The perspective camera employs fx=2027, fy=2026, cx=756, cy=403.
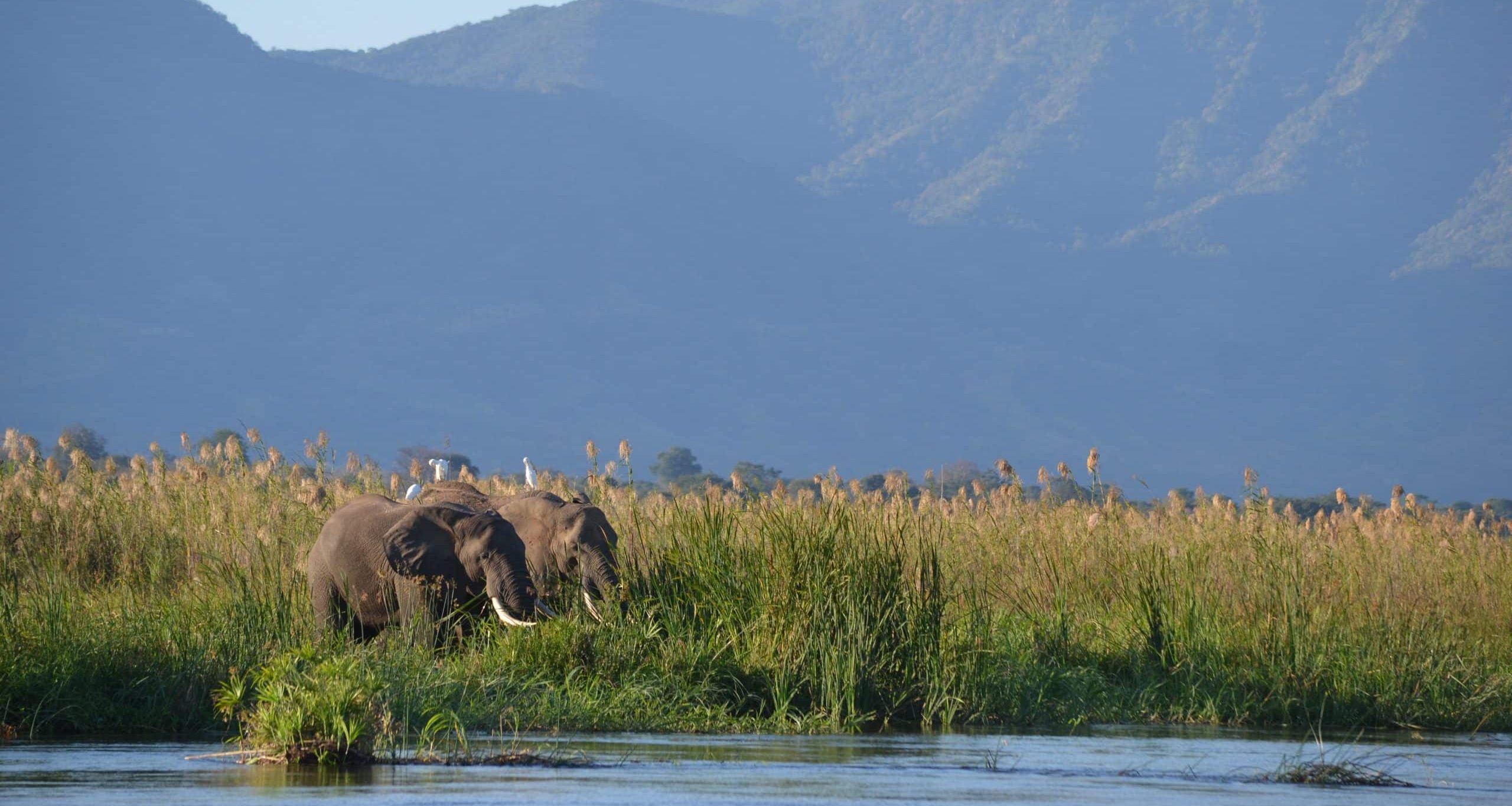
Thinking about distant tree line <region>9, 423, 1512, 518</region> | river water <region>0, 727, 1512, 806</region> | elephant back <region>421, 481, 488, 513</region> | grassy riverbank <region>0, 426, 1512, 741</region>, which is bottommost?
river water <region>0, 727, 1512, 806</region>

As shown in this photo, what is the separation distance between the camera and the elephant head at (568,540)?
1314 centimetres

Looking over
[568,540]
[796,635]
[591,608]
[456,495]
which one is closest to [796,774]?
[796,635]

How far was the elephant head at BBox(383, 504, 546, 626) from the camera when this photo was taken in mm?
12586

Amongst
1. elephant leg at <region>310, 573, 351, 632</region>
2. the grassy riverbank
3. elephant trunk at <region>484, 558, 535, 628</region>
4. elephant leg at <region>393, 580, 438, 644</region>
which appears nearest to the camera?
the grassy riverbank

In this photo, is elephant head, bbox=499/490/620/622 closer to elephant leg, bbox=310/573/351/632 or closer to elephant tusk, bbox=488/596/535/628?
elephant tusk, bbox=488/596/535/628

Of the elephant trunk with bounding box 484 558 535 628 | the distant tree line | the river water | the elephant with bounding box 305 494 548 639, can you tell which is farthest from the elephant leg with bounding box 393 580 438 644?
the distant tree line

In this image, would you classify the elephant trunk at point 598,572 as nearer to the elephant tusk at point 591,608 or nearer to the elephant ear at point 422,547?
the elephant tusk at point 591,608

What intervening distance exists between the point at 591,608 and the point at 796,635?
1579 mm

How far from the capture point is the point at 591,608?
501 inches

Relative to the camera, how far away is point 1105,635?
14.0 meters

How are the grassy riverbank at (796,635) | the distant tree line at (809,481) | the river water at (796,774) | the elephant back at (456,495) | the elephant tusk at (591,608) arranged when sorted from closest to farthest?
the river water at (796,774)
the grassy riverbank at (796,635)
the elephant tusk at (591,608)
the elephant back at (456,495)
the distant tree line at (809,481)

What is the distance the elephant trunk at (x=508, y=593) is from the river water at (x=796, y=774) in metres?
1.78

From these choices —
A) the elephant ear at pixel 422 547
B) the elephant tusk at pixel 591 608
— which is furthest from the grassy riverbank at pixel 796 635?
the elephant ear at pixel 422 547

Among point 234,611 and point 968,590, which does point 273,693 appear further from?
point 968,590
